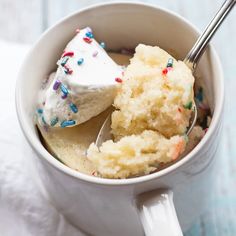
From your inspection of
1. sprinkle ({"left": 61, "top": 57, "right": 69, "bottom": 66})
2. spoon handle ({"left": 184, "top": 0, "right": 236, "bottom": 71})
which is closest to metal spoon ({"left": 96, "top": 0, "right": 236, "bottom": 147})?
spoon handle ({"left": 184, "top": 0, "right": 236, "bottom": 71})

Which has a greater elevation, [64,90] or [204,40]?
[204,40]

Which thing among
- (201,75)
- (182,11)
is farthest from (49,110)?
(182,11)

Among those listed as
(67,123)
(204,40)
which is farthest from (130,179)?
(204,40)

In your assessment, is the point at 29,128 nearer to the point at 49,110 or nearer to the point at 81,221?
the point at 49,110

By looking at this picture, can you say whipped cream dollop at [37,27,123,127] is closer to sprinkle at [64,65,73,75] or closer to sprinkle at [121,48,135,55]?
sprinkle at [64,65,73,75]

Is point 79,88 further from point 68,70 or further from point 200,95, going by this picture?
point 200,95
